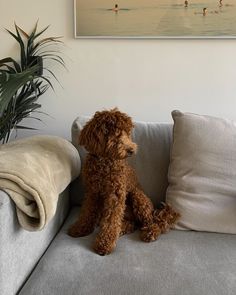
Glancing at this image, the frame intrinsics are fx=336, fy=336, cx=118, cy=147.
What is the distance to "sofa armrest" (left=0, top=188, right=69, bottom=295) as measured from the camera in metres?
1.03

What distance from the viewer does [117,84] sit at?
1.90 metres

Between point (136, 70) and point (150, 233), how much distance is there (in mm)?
919

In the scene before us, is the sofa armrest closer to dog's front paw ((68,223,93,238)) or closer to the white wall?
dog's front paw ((68,223,93,238))

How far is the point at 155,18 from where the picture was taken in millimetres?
1774

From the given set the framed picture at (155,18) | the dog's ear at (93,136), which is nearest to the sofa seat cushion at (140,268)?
the dog's ear at (93,136)

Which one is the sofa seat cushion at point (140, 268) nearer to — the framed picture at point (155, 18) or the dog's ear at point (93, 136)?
the dog's ear at point (93, 136)

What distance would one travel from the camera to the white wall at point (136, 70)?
182 centimetres

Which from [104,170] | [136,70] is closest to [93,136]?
[104,170]

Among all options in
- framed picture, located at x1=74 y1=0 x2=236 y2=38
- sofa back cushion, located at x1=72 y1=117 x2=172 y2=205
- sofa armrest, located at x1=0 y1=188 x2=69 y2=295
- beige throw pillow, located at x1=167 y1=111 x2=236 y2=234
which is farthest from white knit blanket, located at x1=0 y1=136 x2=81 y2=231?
framed picture, located at x1=74 y1=0 x2=236 y2=38

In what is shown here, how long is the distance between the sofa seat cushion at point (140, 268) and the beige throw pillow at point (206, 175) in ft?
0.27

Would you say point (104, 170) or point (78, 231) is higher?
point (104, 170)

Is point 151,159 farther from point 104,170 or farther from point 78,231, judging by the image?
point 78,231

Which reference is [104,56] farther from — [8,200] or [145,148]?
[8,200]

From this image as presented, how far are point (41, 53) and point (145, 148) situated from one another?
2.72 ft
